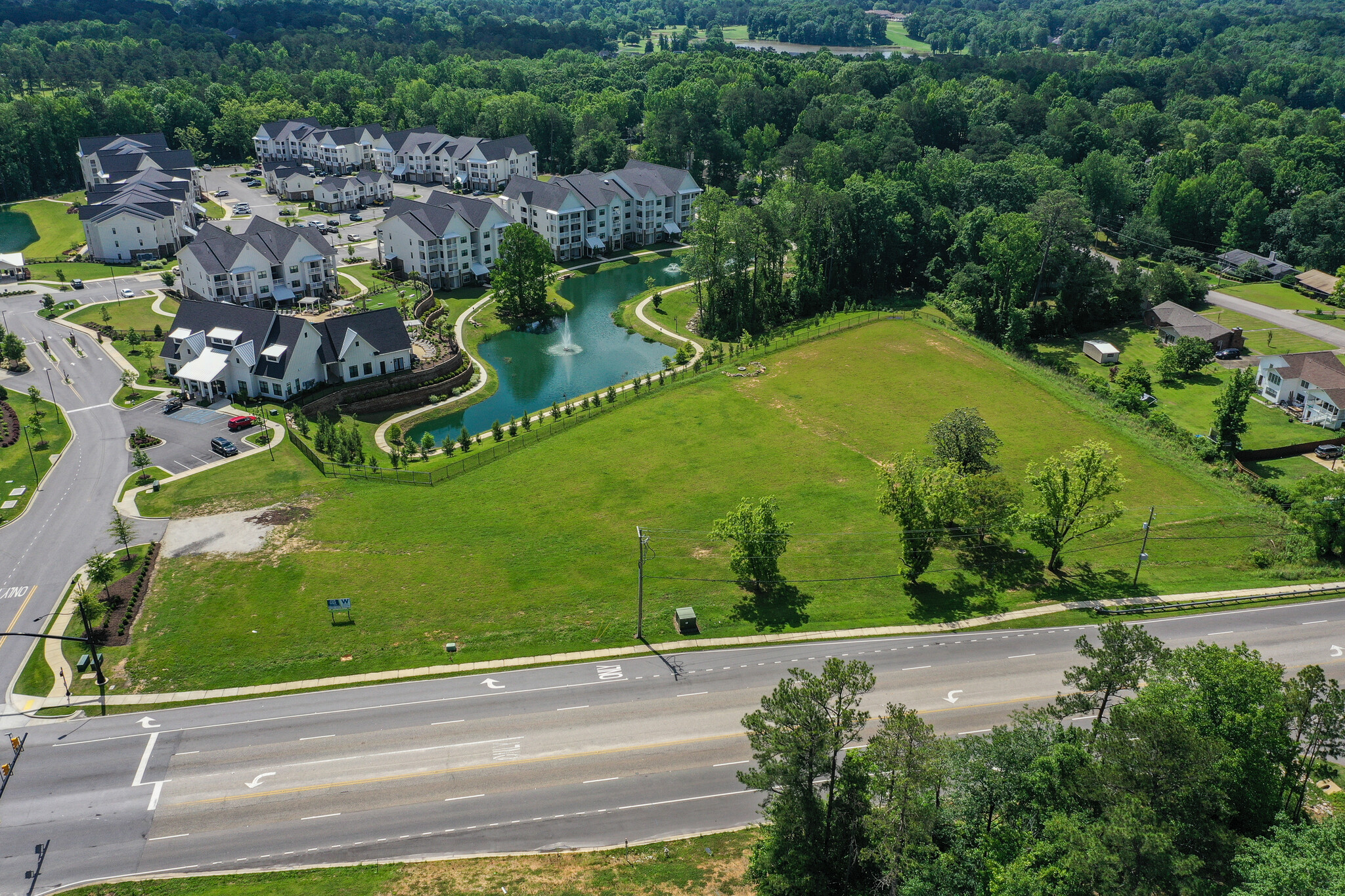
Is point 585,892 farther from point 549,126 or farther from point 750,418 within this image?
point 549,126

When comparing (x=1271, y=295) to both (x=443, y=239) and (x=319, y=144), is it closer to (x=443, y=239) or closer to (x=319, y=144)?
(x=443, y=239)

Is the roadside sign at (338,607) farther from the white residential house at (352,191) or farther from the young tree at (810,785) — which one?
the white residential house at (352,191)

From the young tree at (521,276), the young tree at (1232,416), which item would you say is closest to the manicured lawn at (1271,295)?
the young tree at (1232,416)

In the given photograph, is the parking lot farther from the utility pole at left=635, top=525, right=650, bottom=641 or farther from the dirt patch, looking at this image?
the utility pole at left=635, top=525, right=650, bottom=641

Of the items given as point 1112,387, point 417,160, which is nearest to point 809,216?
point 1112,387

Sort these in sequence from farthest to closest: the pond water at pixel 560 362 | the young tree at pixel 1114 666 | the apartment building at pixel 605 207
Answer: the apartment building at pixel 605 207 < the pond water at pixel 560 362 < the young tree at pixel 1114 666

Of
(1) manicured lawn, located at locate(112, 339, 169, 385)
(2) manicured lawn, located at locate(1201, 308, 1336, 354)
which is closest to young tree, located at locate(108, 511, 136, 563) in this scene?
(1) manicured lawn, located at locate(112, 339, 169, 385)
